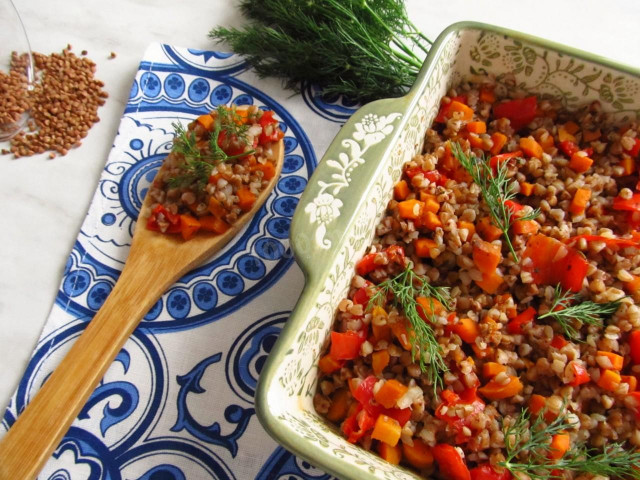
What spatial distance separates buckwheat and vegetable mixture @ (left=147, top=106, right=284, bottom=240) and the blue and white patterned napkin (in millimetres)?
102

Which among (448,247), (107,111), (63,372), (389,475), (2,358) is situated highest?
(448,247)

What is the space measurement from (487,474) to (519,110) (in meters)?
1.02

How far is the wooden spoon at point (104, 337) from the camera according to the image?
58.4 inches

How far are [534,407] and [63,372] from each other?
1.22 meters

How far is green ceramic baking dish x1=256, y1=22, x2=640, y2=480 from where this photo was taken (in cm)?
118

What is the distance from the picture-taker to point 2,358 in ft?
5.67

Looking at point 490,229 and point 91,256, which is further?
point 91,256

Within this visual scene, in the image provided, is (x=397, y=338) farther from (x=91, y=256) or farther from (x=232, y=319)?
(x=91, y=256)

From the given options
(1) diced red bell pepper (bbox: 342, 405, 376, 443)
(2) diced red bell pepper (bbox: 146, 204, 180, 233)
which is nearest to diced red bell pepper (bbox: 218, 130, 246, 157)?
(2) diced red bell pepper (bbox: 146, 204, 180, 233)

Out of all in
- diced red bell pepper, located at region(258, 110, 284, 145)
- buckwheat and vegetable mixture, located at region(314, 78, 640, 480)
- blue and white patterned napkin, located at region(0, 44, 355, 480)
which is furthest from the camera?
diced red bell pepper, located at region(258, 110, 284, 145)

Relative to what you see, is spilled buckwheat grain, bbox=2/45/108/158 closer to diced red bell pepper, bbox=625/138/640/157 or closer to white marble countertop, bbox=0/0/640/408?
white marble countertop, bbox=0/0/640/408

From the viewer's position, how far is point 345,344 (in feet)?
4.52

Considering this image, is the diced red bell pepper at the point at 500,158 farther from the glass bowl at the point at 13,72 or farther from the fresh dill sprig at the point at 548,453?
the glass bowl at the point at 13,72

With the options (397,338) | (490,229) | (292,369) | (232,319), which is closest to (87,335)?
(232,319)
